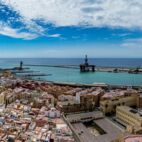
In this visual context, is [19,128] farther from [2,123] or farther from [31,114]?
[31,114]

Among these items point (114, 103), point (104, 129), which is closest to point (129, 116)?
point (104, 129)

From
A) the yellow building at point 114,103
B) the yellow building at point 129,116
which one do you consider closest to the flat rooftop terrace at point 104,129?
the yellow building at point 129,116

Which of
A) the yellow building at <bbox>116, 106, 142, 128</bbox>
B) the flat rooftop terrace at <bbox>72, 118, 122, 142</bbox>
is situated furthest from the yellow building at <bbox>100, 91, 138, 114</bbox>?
the flat rooftop terrace at <bbox>72, 118, 122, 142</bbox>

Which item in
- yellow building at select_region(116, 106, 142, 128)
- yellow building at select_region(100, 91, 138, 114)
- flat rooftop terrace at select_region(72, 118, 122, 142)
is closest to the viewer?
flat rooftop terrace at select_region(72, 118, 122, 142)

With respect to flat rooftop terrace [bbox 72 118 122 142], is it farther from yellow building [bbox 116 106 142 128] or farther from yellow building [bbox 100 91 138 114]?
yellow building [bbox 100 91 138 114]

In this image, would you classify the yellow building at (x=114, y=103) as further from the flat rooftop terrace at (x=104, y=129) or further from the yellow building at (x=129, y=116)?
the flat rooftop terrace at (x=104, y=129)

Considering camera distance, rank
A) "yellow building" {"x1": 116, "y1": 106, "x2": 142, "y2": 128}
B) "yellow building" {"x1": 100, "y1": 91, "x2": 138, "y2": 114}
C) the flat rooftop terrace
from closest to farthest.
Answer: the flat rooftop terrace < "yellow building" {"x1": 116, "y1": 106, "x2": 142, "y2": 128} < "yellow building" {"x1": 100, "y1": 91, "x2": 138, "y2": 114}
